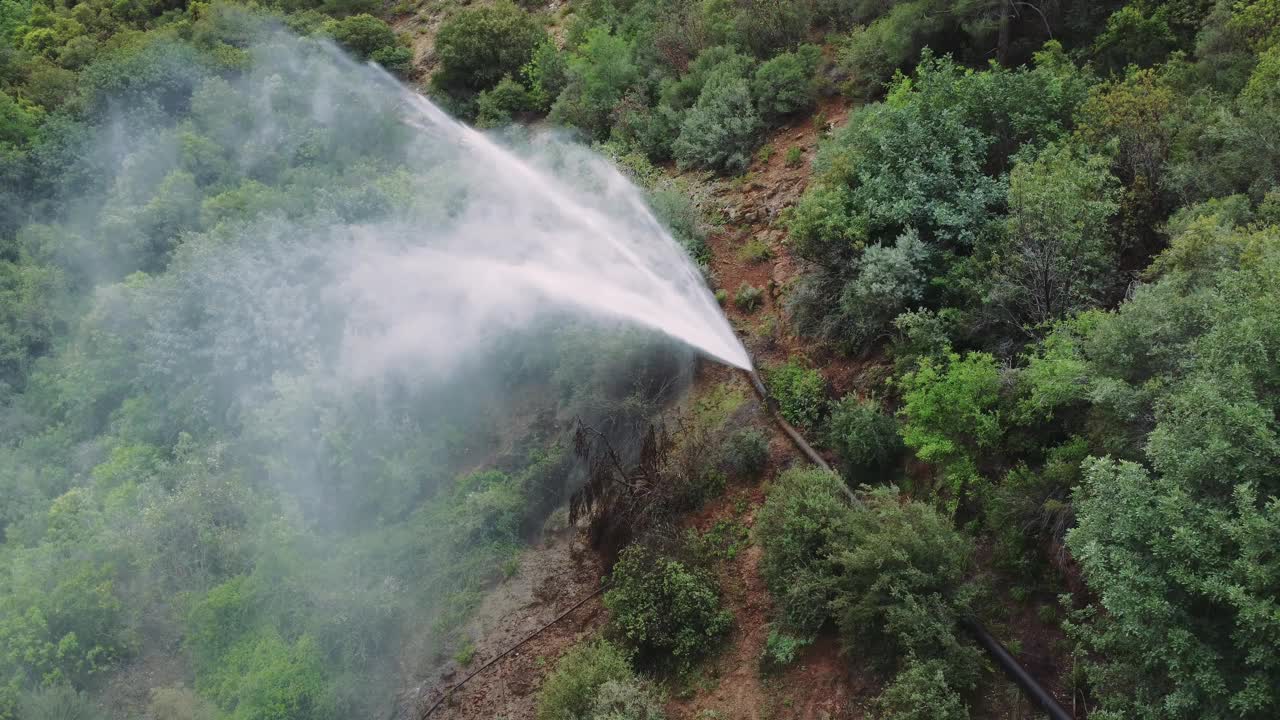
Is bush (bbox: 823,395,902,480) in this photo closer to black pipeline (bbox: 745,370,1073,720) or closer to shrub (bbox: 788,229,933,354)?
black pipeline (bbox: 745,370,1073,720)

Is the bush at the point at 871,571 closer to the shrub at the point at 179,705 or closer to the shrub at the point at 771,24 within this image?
the shrub at the point at 179,705

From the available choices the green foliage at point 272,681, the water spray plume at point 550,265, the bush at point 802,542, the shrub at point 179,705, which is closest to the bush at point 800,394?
the water spray plume at point 550,265

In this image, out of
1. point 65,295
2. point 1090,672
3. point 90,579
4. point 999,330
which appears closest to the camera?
point 1090,672

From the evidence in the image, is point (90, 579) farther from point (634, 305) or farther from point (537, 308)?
point (634, 305)

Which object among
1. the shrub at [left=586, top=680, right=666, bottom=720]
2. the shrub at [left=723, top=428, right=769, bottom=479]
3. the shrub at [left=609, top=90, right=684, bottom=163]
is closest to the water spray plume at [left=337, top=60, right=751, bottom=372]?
the shrub at [left=609, top=90, right=684, bottom=163]

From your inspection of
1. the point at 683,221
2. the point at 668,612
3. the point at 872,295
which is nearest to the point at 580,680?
the point at 668,612

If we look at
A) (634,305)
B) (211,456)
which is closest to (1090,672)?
(634,305)

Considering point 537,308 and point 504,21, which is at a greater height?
point 504,21
